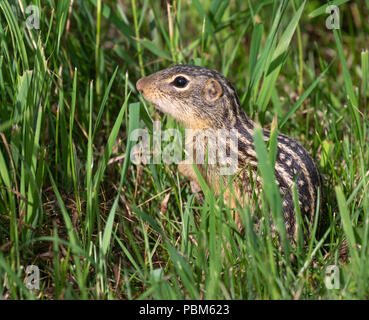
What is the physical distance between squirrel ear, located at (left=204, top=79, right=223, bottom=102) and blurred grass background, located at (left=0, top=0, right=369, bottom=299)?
10.7 inches

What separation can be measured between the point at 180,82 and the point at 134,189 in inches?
32.0

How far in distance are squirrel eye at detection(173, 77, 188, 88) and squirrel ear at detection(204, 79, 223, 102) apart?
151 millimetres

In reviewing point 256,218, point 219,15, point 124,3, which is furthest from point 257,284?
point 124,3

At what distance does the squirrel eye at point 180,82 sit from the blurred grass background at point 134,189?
294 millimetres

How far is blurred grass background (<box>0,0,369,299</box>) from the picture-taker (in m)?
2.60

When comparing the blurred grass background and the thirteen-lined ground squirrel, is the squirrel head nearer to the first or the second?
the thirteen-lined ground squirrel

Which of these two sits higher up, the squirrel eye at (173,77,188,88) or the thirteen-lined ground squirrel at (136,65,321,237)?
the squirrel eye at (173,77,188,88)

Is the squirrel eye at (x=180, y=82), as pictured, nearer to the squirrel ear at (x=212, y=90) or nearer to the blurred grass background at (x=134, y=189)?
the squirrel ear at (x=212, y=90)

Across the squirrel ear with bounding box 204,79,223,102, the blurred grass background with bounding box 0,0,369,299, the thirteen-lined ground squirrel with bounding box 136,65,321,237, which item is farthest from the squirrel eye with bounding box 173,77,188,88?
the blurred grass background with bounding box 0,0,369,299

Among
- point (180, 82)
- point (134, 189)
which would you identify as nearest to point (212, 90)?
point (180, 82)

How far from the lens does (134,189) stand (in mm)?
3859

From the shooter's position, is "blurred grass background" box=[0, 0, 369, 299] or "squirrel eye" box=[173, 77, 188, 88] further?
"squirrel eye" box=[173, 77, 188, 88]

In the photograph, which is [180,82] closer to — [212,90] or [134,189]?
[212,90]

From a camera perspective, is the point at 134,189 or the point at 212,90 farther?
the point at 134,189
